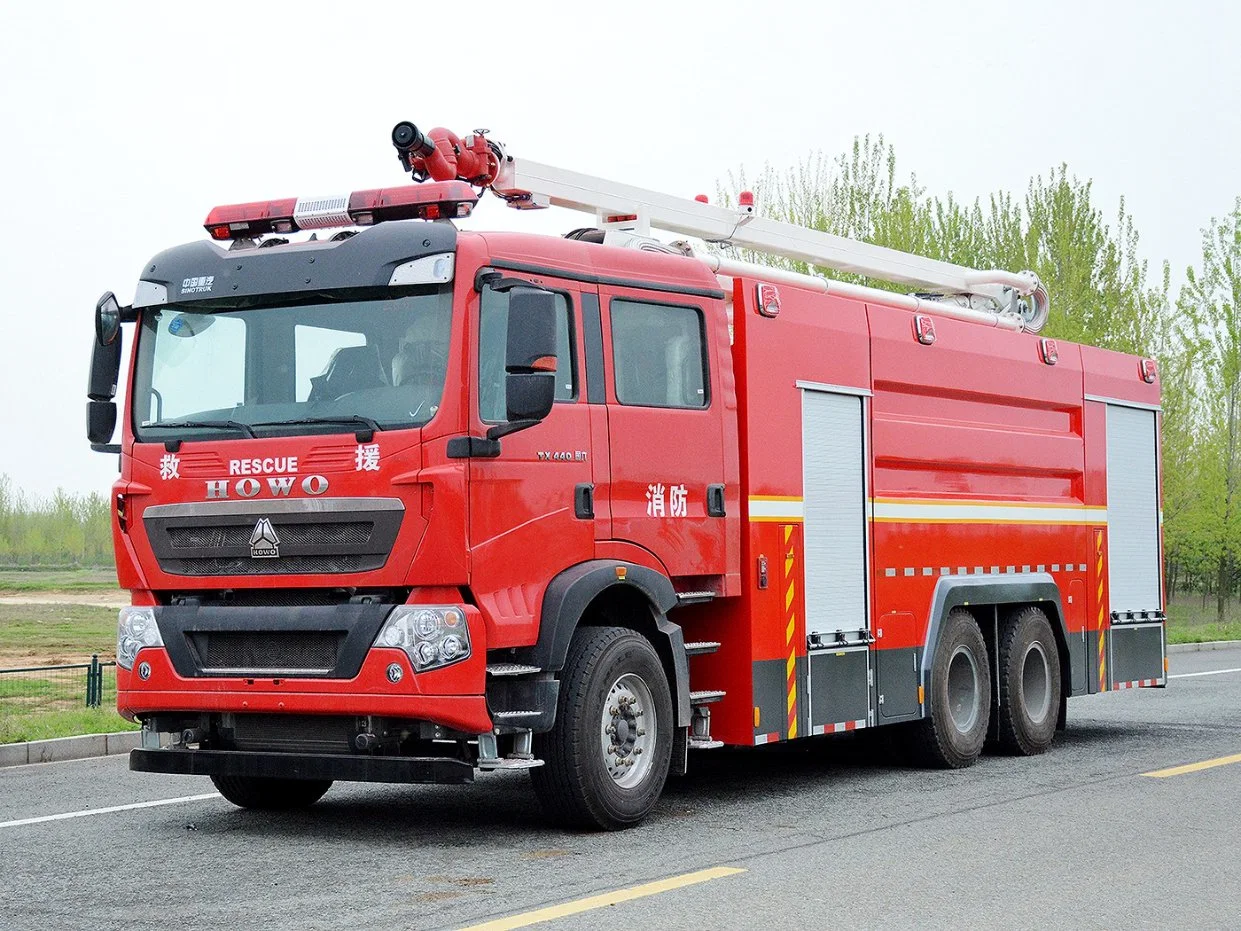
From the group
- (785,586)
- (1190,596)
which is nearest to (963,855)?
(785,586)

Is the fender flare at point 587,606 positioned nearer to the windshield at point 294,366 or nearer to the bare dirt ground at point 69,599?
the windshield at point 294,366

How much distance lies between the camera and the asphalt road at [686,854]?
21.0ft

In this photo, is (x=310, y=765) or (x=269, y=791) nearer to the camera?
(x=310, y=765)

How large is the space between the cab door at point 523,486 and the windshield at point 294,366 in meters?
0.25

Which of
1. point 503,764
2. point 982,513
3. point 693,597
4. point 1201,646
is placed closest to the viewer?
point 503,764

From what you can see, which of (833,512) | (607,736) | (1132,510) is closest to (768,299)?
(833,512)

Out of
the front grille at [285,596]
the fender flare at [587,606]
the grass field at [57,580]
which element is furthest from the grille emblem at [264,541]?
the grass field at [57,580]

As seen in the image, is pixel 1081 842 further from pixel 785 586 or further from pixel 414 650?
pixel 414 650

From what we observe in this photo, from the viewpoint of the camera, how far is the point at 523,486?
7949 millimetres

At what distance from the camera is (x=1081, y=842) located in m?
7.98

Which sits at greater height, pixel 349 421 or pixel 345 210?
pixel 345 210

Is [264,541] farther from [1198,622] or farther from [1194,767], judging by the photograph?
[1198,622]

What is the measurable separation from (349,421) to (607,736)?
209 centimetres

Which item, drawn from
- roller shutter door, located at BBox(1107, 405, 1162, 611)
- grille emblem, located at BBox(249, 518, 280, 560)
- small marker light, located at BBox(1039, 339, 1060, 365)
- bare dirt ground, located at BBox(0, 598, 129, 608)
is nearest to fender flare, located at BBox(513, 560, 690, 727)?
grille emblem, located at BBox(249, 518, 280, 560)
